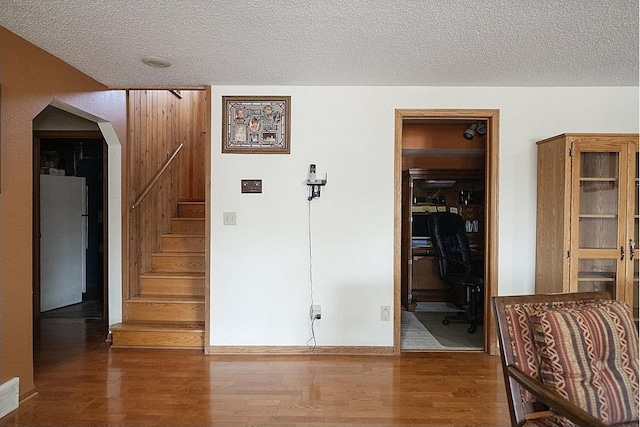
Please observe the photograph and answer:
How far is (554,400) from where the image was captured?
121cm

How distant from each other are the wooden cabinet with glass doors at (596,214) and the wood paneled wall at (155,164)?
3.69 metres

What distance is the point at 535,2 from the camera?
5.92ft

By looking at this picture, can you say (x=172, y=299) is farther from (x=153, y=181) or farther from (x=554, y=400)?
(x=554, y=400)

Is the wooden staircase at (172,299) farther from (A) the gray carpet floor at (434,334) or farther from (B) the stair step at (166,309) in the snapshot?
(A) the gray carpet floor at (434,334)

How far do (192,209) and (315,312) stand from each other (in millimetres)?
2295

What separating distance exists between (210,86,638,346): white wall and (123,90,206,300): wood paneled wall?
1045mm

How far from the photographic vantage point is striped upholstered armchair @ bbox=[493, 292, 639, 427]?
1.28m

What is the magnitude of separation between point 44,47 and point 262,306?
2.39 meters

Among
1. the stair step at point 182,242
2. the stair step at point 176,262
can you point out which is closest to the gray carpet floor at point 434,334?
the stair step at point 176,262

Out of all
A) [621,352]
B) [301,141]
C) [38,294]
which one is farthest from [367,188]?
[38,294]

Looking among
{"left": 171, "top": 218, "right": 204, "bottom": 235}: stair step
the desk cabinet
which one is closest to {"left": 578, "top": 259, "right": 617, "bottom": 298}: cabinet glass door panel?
the desk cabinet

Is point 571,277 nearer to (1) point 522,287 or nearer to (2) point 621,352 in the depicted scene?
(1) point 522,287

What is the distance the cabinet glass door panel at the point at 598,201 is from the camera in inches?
103

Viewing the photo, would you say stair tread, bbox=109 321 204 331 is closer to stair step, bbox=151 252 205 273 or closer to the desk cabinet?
stair step, bbox=151 252 205 273
